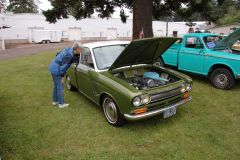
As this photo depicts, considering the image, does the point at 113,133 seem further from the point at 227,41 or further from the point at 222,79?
the point at 227,41

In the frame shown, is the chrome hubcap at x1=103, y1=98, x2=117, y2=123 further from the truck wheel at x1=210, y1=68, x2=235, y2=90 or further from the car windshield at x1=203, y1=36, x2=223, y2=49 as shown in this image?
the car windshield at x1=203, y1=36, x2=223, y2=49

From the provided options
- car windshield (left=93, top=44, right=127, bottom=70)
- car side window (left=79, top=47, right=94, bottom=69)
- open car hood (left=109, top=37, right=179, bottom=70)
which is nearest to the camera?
open car hood (left=109, top=37, right=179, bottom=70)

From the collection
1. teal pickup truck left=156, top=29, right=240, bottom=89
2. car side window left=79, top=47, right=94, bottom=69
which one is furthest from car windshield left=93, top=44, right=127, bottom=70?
teal pickup truck left=156, top=29, right=240, bottom=89

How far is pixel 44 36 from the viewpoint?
35.0 metres

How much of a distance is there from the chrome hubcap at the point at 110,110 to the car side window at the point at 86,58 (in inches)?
38.1

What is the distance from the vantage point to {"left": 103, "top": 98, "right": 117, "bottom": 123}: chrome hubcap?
14.2ft

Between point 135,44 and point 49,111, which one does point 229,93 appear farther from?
point 49,111

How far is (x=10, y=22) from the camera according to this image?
35.0m

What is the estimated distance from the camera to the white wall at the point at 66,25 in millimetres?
35406

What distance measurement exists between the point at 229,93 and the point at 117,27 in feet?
144

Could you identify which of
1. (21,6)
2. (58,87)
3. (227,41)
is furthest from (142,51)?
(21,6)

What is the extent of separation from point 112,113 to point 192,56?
166 inches

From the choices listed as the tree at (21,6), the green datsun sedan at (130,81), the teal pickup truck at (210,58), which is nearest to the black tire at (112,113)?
the green datsun sedan at (130,81)

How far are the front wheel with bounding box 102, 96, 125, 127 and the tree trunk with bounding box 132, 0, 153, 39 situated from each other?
6174mm
